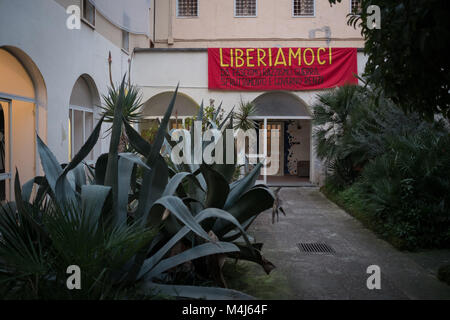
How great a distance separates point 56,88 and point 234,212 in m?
5.20

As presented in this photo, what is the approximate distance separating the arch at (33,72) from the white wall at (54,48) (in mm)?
69

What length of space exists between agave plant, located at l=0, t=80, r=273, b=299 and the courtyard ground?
454 mm

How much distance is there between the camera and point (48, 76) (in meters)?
6.82

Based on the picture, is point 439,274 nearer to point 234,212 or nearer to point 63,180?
point 234,212

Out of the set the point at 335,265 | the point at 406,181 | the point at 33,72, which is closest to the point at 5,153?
the point at 33,72

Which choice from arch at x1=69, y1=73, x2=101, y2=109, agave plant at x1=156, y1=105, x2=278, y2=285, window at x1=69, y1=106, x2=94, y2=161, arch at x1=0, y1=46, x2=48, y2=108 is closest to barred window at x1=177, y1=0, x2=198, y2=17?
arch at x1=69, y1=73, x2=101, y2=109

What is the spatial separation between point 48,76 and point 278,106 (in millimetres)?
7400

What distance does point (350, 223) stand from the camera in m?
6.89

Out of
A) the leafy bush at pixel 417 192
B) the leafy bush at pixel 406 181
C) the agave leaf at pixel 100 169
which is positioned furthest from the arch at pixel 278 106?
the agave leaf at pixel 100 169

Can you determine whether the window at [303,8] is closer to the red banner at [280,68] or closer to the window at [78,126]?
the red banner at [280,68]

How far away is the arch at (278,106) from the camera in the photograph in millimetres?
12375

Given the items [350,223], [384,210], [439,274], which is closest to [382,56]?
[439,274]

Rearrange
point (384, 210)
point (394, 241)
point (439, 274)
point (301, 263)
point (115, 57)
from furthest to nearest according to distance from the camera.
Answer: point (115, 57) < point (384, 210) < point (394, 241) < point (301, 263) < point (439, 274)

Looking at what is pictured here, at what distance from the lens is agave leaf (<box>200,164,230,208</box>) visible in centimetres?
307
